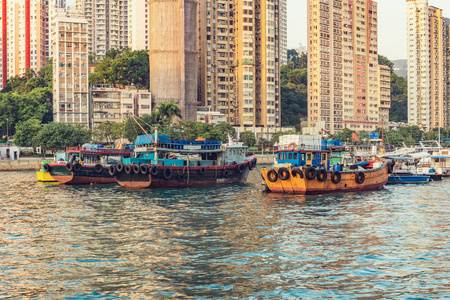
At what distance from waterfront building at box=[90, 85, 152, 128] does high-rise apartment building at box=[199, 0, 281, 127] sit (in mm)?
26988

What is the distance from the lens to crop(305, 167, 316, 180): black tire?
47.8 m

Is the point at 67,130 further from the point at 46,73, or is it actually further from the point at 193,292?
the point at 193,292

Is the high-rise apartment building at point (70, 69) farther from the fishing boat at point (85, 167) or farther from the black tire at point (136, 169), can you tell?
the black tire at point (136, 169)

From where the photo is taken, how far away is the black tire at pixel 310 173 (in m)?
47.8

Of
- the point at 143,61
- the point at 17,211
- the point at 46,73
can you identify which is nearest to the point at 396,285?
the point at 17,211

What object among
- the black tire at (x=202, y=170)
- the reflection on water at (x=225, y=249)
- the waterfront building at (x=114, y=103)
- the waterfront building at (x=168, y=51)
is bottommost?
the reflection on water at (x=225, y=249)

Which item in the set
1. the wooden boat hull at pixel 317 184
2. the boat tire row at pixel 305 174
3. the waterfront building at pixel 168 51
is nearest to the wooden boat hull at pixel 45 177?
the wooden boat hull at pixel 317 184

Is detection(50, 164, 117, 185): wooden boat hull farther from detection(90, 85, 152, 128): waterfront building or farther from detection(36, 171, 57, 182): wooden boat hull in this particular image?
detection(90, 85, 152, 128): waterfront building

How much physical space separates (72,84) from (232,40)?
50.7m

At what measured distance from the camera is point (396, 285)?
20.0 metres

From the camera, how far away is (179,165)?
59.6m

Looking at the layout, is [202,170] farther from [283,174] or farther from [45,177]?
[45,177]

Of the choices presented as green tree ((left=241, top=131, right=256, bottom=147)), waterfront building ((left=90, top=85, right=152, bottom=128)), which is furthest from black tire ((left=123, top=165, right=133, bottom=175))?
green tree ((left=241, top=131, right=256, bottom=147))

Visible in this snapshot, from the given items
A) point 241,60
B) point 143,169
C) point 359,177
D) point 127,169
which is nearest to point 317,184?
point 359,177
